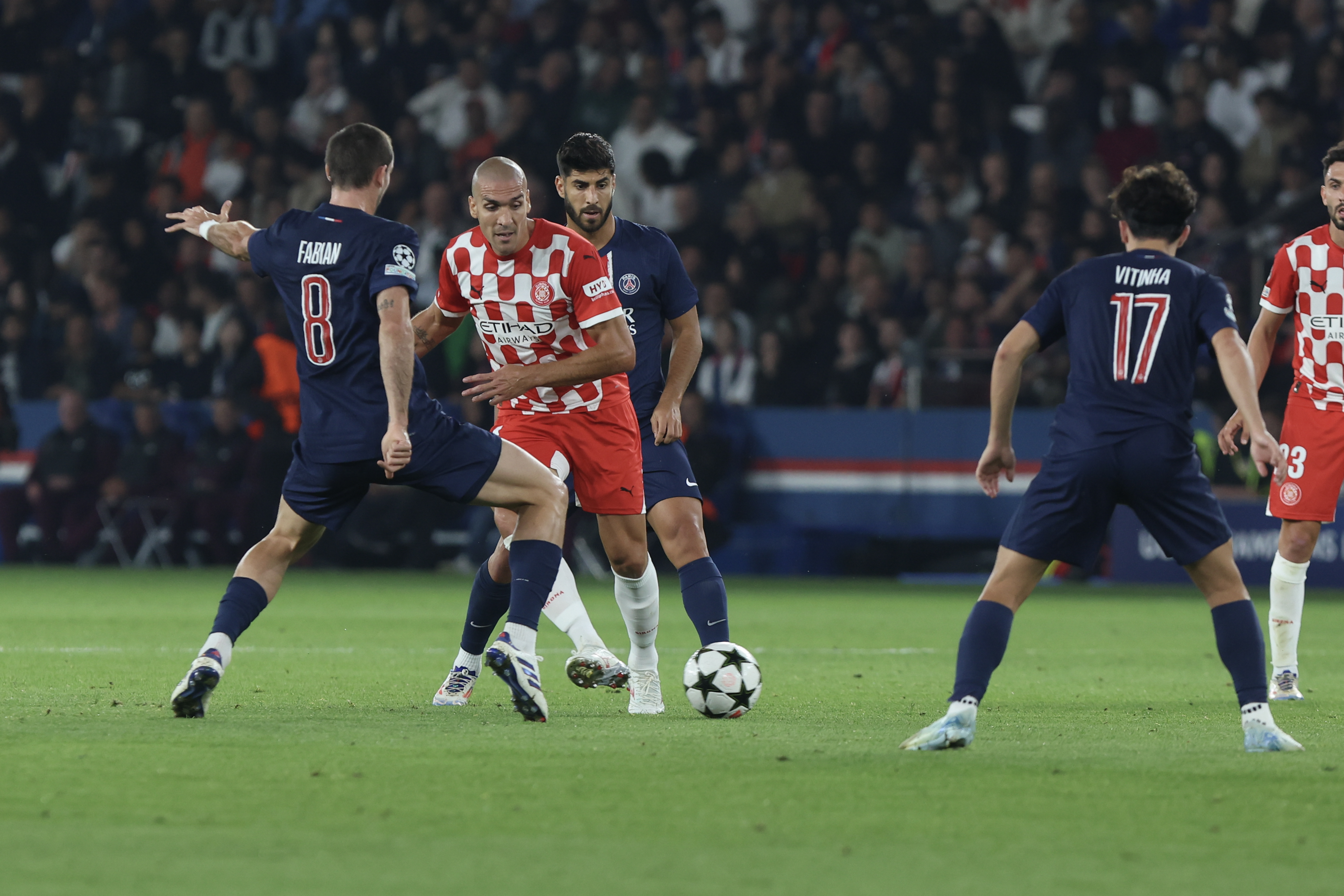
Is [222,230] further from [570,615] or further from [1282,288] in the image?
[1282,288]

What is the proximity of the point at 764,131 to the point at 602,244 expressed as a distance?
11.7m

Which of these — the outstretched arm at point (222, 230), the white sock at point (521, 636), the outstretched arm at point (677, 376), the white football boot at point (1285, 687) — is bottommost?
the white football boot at point (1285, 687)

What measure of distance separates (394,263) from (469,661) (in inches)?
65.0

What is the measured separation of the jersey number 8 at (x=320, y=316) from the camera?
6.27 metres

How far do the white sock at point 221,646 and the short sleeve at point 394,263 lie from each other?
1.24m

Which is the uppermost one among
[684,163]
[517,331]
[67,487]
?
[684,163]

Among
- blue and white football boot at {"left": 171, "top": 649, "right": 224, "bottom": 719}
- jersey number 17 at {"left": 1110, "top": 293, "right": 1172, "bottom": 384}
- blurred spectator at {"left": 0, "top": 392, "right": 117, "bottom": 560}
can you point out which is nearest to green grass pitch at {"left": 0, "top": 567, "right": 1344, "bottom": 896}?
blue and white football boot at {"left": 171, "top": 649, "right": 224, "bottom": 719}

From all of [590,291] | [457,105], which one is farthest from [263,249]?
[457,105]

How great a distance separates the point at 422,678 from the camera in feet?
26.2

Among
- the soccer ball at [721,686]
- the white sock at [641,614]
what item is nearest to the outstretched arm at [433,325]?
the white sock at [641,614]

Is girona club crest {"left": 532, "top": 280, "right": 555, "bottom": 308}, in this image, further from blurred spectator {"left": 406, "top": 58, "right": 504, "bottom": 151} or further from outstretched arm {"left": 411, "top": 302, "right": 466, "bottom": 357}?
blurred spectator {"left": 406, "top": 58, "right": 504, "bottom": 151}

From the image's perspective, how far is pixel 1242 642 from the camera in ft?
18.2

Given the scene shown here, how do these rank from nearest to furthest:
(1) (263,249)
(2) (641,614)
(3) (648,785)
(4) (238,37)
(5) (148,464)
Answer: (3) (648,785)
(1) (263,249)
(2) (641,614)
(5) (148,464)
(4) (238,37)

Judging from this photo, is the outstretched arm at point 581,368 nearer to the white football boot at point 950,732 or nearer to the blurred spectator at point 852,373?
the white football boot at point 950,732
